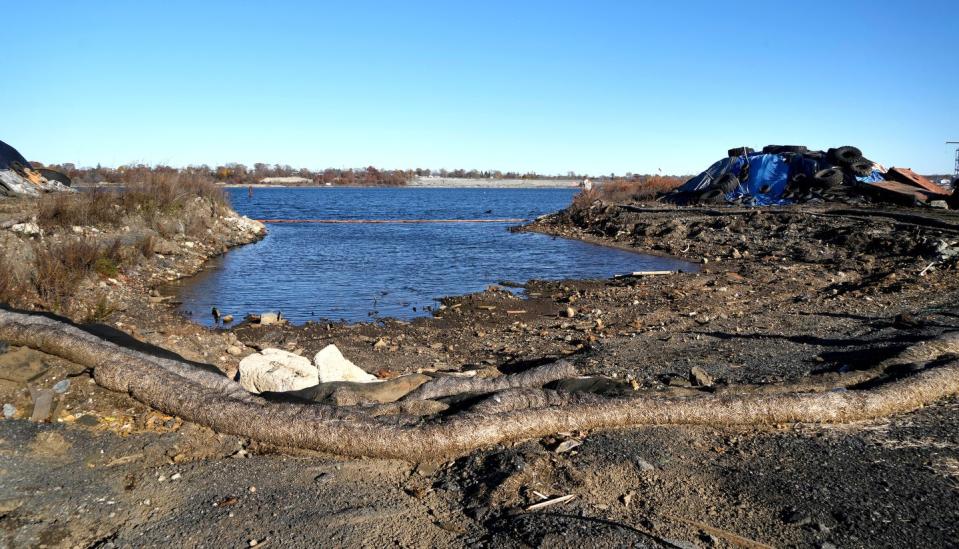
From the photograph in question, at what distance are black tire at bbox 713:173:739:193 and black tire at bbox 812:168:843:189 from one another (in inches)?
142

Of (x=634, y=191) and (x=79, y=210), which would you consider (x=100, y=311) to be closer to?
(x=79, y=210)

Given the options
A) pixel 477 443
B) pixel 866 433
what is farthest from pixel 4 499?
pixel 866 433

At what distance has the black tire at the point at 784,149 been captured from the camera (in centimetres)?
3321

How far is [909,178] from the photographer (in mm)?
26906

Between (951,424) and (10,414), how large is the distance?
21.9ft

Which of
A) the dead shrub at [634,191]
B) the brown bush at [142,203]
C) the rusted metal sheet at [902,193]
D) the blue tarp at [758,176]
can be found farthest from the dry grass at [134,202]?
the rusted metal sheet at [902,193]

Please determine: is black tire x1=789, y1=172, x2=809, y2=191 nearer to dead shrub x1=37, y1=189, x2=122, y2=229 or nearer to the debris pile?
the debris pile

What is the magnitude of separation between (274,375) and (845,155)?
29.8 metres

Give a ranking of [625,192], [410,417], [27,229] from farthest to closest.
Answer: [625,192] < [27,229] < [410,417]

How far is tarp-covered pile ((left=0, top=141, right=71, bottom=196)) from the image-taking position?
2078 cm

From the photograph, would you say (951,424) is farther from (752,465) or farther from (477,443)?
(477,443)

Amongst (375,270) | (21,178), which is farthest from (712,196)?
(21,178)

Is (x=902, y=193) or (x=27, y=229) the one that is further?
(x=902, y=193)

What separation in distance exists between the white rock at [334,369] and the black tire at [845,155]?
93.1 ft
